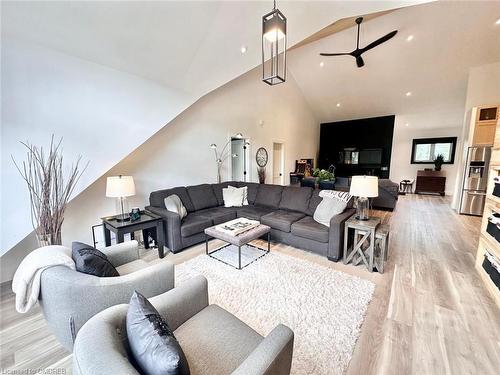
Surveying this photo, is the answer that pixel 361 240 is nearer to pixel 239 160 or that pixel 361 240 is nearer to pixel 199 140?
pixel 199 140

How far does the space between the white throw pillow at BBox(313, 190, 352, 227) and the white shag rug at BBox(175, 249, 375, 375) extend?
74 centimetres

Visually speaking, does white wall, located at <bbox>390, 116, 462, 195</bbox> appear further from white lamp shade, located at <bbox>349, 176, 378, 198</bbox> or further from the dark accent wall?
white lamp shade, located at <bbox>349, 176, 378, 198</bbox>

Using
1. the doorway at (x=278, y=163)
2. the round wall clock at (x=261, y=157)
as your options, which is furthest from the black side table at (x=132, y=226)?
the doorway at (x=278, y=163)

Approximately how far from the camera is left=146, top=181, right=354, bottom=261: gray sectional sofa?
3.04 metres

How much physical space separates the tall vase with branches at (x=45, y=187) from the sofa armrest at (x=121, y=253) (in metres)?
0.90

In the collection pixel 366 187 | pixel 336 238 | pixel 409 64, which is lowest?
pixel 336 238

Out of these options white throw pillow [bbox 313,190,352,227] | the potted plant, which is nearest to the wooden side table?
white throw pillow [bbox 313,190,352,227]

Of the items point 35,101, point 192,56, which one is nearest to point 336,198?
point 192,56

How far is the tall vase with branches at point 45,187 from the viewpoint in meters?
2.20

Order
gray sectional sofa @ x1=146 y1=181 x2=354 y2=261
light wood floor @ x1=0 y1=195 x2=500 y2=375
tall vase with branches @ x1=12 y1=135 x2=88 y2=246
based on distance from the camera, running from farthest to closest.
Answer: gray sectional sofa @ x1=146 y1=181 x2=354 y2=261, tall vase with branches @ x1=12 y1=135 x2=88 y2=246, light wood floor @ x1=0 y1=195 x2=500 y2=375

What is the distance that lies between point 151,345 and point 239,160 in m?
5.70

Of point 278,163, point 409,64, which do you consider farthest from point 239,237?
point 409,64

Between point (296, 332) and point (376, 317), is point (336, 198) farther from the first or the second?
point (296, 332)

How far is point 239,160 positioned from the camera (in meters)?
6.33
